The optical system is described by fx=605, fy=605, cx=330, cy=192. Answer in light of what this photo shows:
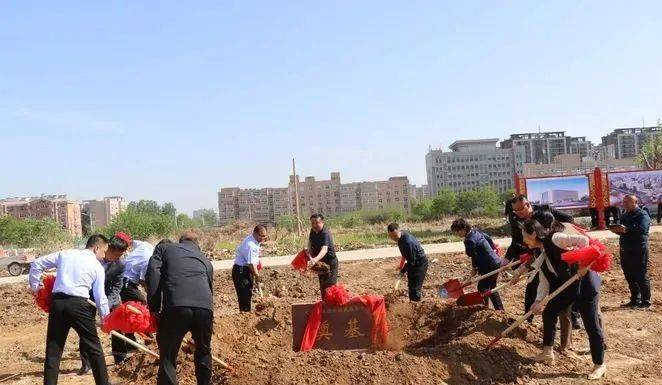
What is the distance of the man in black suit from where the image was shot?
4879 mm

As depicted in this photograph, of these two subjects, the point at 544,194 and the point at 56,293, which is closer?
the point at 56,293

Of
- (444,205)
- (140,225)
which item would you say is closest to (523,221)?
(140,225)

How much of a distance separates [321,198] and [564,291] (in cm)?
11363

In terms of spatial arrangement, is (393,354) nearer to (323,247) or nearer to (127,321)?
(127,321)

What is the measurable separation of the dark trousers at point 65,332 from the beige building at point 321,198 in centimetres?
10917

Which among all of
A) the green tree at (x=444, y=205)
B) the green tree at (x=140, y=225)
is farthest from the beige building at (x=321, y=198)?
the green tree at (x=140, y=225)

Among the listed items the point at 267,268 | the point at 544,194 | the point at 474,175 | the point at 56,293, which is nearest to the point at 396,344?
the point at 56,293

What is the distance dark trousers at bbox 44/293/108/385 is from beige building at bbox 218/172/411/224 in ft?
358

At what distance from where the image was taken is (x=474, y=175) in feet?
434

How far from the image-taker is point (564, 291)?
18.1 feet

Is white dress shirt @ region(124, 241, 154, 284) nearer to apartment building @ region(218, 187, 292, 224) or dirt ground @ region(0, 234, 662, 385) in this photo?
dirt ground @ region(0, 234, 662, 385)

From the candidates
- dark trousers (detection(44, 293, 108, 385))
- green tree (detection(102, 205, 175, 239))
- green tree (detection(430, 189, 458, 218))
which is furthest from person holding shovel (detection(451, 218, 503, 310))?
green tree (detection(430, 189, 458, 218))

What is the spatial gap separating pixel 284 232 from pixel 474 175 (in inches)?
4346

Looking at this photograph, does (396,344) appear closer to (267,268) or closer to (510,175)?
(267,268)
